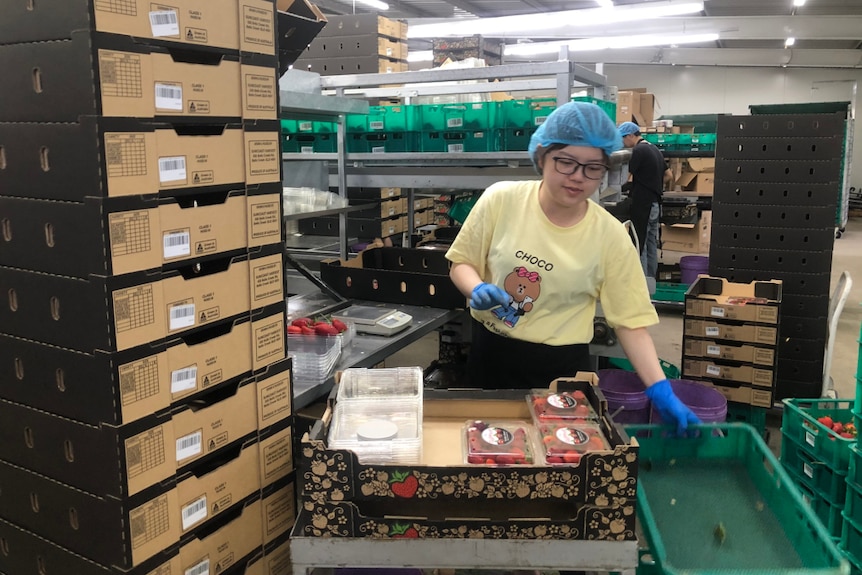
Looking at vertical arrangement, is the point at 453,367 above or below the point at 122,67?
below

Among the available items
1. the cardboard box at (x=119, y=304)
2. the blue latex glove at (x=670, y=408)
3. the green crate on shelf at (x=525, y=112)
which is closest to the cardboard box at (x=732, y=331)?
the green crate on shelf at (x=525, y=112)

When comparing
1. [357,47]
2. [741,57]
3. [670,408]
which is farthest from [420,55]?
[670,408]

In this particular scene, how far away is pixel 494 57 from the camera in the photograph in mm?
6191

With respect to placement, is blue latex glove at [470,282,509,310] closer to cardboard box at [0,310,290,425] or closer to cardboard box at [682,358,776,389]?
cardboard box at [0,310,290,425]

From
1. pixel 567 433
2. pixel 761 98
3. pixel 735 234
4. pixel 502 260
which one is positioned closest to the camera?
pixel 567 433

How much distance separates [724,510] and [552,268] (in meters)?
0.75

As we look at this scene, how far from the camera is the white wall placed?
1451cm

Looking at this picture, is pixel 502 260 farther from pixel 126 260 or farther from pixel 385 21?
pixel 385 21

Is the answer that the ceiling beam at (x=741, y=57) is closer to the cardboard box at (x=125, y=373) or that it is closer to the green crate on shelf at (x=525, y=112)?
the green crate on shelf at (x=525, y=112)

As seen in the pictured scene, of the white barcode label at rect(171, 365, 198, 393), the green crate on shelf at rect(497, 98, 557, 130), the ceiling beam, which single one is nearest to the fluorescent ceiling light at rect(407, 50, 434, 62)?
the ceiling beam

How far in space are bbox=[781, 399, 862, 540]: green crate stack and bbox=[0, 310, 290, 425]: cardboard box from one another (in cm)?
192

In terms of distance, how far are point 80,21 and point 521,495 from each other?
1090mm

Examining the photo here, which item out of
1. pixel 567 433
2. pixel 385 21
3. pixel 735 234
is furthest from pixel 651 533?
pixel 385 21

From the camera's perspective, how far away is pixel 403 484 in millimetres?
1165
